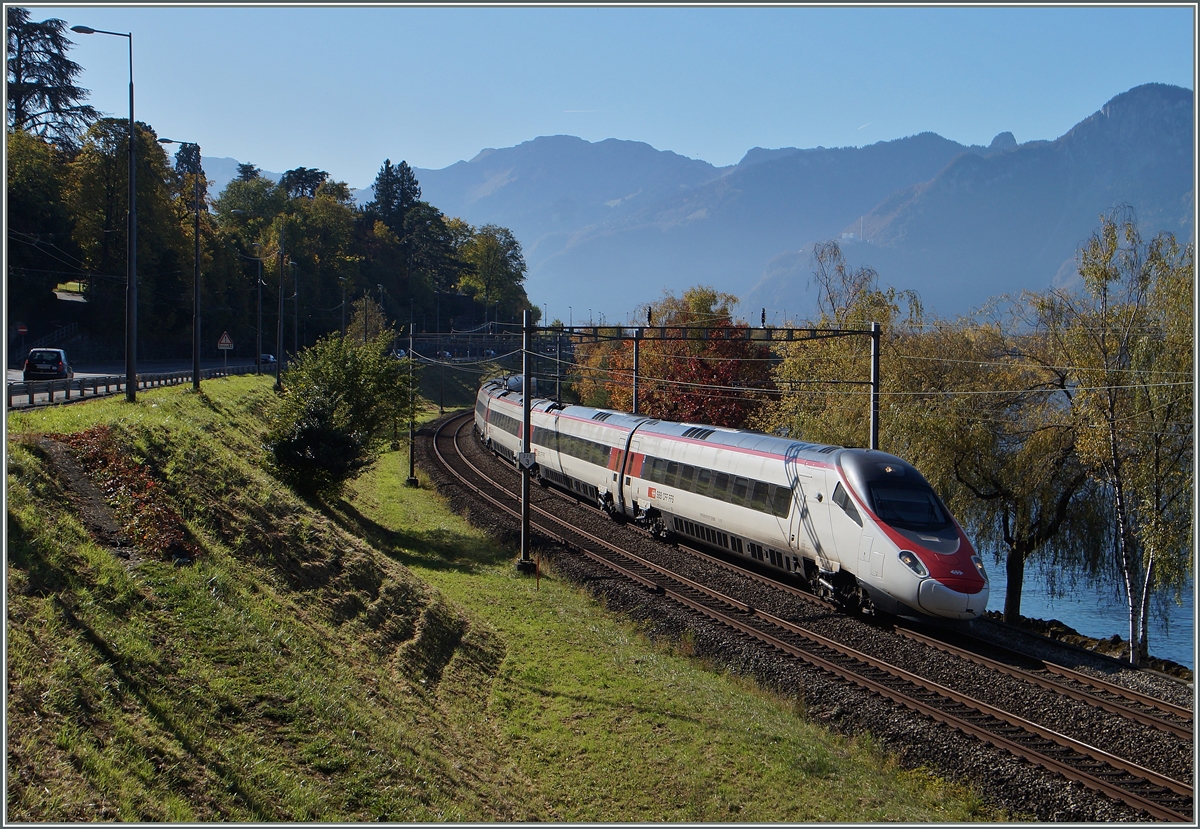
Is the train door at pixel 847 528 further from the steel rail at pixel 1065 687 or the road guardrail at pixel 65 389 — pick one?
the road guardrail at pixel 65 389

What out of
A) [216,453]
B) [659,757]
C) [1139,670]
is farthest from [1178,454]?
[216,453]

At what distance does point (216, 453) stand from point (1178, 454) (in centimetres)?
2324

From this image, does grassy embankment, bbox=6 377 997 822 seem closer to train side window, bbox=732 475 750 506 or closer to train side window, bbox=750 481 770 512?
train side window, bbox=750 481 770 512

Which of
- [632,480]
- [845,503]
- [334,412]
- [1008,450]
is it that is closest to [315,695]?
[845,503]

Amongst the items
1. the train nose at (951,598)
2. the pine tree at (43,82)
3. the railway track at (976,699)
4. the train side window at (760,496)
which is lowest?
the railway track at (976,699)

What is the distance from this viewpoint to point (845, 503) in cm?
1800

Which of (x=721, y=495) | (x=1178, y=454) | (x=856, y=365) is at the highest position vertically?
(x=856, y=365)

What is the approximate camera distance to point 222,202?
108188 mm

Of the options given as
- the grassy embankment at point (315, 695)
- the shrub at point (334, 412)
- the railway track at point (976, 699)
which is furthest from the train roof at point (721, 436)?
the shrub at point (334, 412)

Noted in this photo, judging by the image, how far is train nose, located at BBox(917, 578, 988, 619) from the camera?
52.8 ft

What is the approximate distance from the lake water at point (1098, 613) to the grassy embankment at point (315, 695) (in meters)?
21.3

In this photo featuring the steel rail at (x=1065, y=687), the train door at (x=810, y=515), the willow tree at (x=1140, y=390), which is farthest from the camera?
the willow tree at (x=1140, y=390)

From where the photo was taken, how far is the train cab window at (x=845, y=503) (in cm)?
1762

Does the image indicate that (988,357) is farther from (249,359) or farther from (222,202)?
(222,202)
